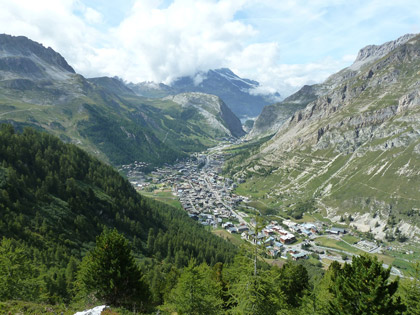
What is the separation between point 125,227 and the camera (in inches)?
5039

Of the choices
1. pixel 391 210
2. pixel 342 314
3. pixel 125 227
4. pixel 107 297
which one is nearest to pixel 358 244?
pixel 391 210

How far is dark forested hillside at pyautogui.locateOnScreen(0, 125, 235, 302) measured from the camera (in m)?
80.8

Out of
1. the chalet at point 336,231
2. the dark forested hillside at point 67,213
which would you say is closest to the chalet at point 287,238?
the chalet at point 336,231

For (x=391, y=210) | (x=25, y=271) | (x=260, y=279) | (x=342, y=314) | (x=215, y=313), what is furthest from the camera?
(x=391, y=210)

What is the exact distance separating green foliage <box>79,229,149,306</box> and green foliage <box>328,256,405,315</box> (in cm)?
3067

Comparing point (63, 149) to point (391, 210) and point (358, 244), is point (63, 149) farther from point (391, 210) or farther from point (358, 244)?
point (391, 210)

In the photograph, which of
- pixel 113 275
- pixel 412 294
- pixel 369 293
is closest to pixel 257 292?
pixel 369 293

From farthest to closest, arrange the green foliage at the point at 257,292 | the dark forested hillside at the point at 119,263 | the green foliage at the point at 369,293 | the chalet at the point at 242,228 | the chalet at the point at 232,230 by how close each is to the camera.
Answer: the chalet at the point at 242,228 < the chalet at the point at 232,230 < the dark forested hillside at the point at 119,263 < the green foliage at the point at 257,292 < the green foliage at the point at 369,293

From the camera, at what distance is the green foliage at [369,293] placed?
2652 centimetres

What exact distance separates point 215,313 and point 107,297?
17404 mm

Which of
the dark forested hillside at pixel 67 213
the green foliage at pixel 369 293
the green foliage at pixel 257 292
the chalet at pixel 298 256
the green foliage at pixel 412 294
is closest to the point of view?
the green foliage at pixel 369 293

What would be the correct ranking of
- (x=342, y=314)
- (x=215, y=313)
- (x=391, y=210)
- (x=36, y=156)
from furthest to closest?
1. (x=391, y=210)
2. (x=36, y=156)
3. (x=215, y=313)
4. (x=342, y=314)

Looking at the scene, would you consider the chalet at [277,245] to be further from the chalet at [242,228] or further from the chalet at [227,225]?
the chalet at [227,225]

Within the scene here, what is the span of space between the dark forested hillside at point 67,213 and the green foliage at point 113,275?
67.2ft
